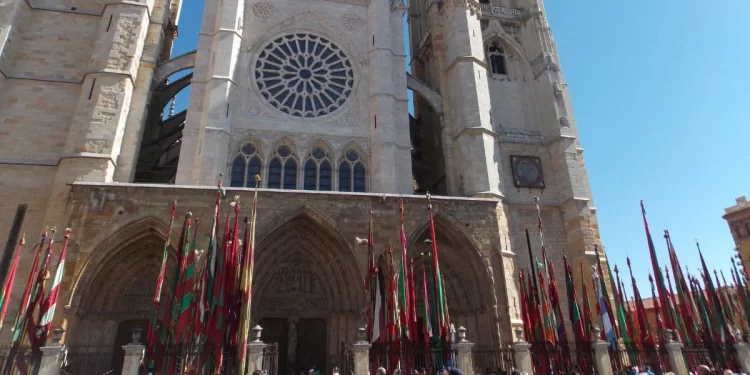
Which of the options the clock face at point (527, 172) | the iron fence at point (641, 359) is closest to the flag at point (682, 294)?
the iron fence at point (641, 359)

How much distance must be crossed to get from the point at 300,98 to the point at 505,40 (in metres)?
8.71

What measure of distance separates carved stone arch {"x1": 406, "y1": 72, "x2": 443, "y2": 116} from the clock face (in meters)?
3.50

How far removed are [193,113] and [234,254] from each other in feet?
20.8

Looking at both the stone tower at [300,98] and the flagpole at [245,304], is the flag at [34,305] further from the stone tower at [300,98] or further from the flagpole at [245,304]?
the stone tower at [300,98]

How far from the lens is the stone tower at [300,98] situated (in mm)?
13523

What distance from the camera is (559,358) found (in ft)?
34.3

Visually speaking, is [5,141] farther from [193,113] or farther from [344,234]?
[344,234]

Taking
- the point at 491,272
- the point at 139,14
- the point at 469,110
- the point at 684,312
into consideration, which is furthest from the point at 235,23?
the point at 684,312

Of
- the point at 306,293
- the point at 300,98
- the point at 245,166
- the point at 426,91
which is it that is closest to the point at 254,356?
the point at 306,293

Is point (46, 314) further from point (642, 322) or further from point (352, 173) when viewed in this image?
point (642, 322)

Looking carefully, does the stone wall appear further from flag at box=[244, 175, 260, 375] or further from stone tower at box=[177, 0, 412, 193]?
flag at box=[244, 175, 260, 375]

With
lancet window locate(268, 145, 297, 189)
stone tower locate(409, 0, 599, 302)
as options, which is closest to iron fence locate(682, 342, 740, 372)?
stone tower locate(409, 0, 599, 302)

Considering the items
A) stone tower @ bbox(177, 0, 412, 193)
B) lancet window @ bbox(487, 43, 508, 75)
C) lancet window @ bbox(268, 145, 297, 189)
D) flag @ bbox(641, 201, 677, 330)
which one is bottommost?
flag @ bbox(641, 201, 677, 330)

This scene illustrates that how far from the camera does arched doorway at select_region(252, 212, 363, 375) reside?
449 inches
